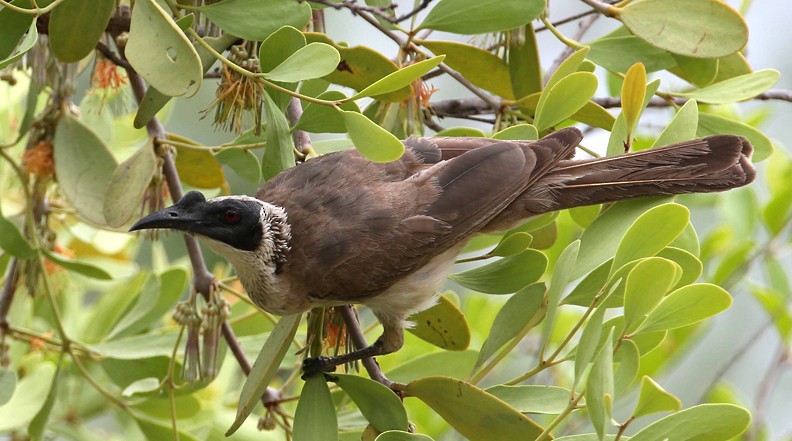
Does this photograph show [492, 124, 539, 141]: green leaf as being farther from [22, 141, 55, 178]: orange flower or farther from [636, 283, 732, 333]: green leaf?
[22, 141, 55, 178]: orange flower

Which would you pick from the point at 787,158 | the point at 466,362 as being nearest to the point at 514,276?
the point at 466,362

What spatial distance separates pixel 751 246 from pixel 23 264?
90.5 inches

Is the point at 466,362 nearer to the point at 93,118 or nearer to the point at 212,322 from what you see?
the point at 212,322

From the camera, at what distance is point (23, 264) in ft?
8.36

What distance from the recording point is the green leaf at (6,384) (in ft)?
7.36

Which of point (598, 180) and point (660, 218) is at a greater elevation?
point (660, 218)

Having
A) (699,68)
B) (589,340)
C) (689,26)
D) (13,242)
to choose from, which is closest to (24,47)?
(13,242)

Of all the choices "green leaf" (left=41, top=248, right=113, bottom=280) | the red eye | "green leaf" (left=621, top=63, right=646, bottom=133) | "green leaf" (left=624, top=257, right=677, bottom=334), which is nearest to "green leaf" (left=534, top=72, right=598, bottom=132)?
"green leaf" (left=621, top=63, right=646, bottom=133)

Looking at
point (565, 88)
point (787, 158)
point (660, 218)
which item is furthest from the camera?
point (787, 158)

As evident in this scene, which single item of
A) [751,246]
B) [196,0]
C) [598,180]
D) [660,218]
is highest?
[196,0]

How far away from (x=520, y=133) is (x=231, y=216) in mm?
722

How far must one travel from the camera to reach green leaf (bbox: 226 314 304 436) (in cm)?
193

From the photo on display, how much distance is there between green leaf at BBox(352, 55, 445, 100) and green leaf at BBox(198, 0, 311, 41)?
27 cm

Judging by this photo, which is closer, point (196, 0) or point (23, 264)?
point (196, 0)
